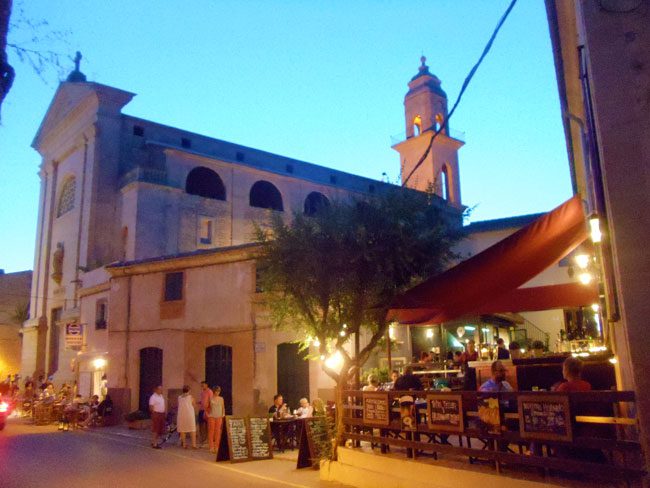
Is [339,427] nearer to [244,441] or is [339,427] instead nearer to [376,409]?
[376,409]

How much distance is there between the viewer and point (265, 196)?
37.2 metres

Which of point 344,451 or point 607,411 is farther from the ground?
point 607,411

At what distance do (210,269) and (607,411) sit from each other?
1688 cm

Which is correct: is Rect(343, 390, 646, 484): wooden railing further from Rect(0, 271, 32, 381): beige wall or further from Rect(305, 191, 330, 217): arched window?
Rect(0, 271, 32, 381): beige wall

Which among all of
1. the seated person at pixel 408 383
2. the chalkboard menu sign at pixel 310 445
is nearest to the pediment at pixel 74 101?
the chalkboard menu sign at pixel 310 445

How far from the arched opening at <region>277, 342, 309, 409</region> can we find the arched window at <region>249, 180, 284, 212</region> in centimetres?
1732

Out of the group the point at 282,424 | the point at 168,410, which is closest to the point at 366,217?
the point at 282,424

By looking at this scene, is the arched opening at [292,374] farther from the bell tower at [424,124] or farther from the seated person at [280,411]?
the bell tower at [424,124]

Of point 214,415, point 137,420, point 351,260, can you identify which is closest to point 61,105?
point 137,420

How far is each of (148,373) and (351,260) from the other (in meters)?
13.2

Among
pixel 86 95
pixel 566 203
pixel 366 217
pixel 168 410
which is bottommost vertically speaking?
pixel 168 410

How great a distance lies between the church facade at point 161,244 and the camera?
68.7 ft

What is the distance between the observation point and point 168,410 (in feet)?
67.6

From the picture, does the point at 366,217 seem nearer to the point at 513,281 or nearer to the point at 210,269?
the point at 513,281
